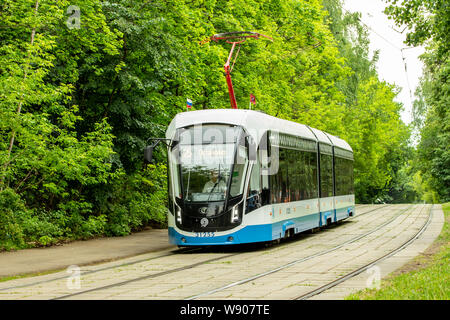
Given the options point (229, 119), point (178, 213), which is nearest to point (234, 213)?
point (178, 213)

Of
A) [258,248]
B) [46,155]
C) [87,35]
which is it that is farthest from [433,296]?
[87,35]

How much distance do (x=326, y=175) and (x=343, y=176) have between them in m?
4.25

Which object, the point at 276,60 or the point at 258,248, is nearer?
the point at 258,248

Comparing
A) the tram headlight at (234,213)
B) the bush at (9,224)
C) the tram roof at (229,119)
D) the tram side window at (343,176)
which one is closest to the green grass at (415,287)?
the tram headlight at (234,213)

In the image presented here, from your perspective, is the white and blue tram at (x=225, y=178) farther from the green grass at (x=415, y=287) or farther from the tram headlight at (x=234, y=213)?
the green grass at (x=415, y=287)

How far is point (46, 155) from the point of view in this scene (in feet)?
54.5

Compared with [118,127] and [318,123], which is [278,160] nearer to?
[118,127]

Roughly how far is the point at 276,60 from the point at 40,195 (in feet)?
53.7

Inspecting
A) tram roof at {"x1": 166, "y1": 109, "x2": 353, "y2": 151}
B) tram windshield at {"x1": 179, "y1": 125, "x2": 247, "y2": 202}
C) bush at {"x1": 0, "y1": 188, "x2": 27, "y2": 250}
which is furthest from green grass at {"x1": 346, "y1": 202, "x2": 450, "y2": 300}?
bush at {"x1": 0, "y1": 188, "x2": 27, "y2": 250}

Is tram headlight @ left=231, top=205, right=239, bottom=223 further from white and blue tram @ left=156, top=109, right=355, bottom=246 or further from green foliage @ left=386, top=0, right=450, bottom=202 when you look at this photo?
green foliage @ left=386, top=0, right=450, bottom=202

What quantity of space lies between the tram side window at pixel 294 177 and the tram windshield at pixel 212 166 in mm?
1504

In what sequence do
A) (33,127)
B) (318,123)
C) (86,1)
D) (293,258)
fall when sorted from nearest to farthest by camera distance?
1. (293,258)
2. (33,127)
3. (86,1)
4. (318,123)

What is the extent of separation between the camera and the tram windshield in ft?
50.9

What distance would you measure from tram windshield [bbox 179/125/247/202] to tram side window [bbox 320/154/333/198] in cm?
755
